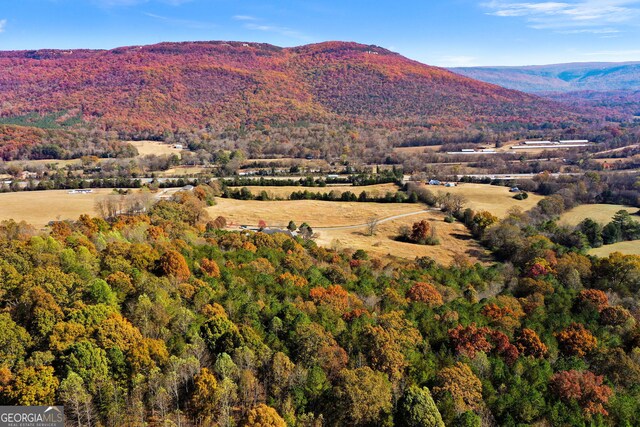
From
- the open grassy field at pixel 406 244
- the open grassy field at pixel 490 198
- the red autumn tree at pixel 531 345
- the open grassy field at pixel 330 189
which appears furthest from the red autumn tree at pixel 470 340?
the open grassy field at pixel 330 189

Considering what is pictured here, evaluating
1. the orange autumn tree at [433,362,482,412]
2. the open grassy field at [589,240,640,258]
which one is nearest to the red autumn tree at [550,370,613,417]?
the orange autumn tree at [433,362,482,412]

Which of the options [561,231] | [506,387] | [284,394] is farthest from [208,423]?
[561,231]

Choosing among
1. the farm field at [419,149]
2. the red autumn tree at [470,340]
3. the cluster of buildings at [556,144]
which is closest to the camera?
the red autumn tree at [470,340]

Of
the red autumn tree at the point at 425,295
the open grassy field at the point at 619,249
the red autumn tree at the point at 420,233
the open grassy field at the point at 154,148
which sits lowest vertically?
the open grassy field at the point at 619,249

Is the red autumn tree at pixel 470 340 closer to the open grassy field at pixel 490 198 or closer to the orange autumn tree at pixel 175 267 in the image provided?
the orange autumn tree at pixel 175 267

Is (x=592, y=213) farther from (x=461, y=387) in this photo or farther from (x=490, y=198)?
(x=461, y=387)

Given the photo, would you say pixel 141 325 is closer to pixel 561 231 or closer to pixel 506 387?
pixel 506 387
